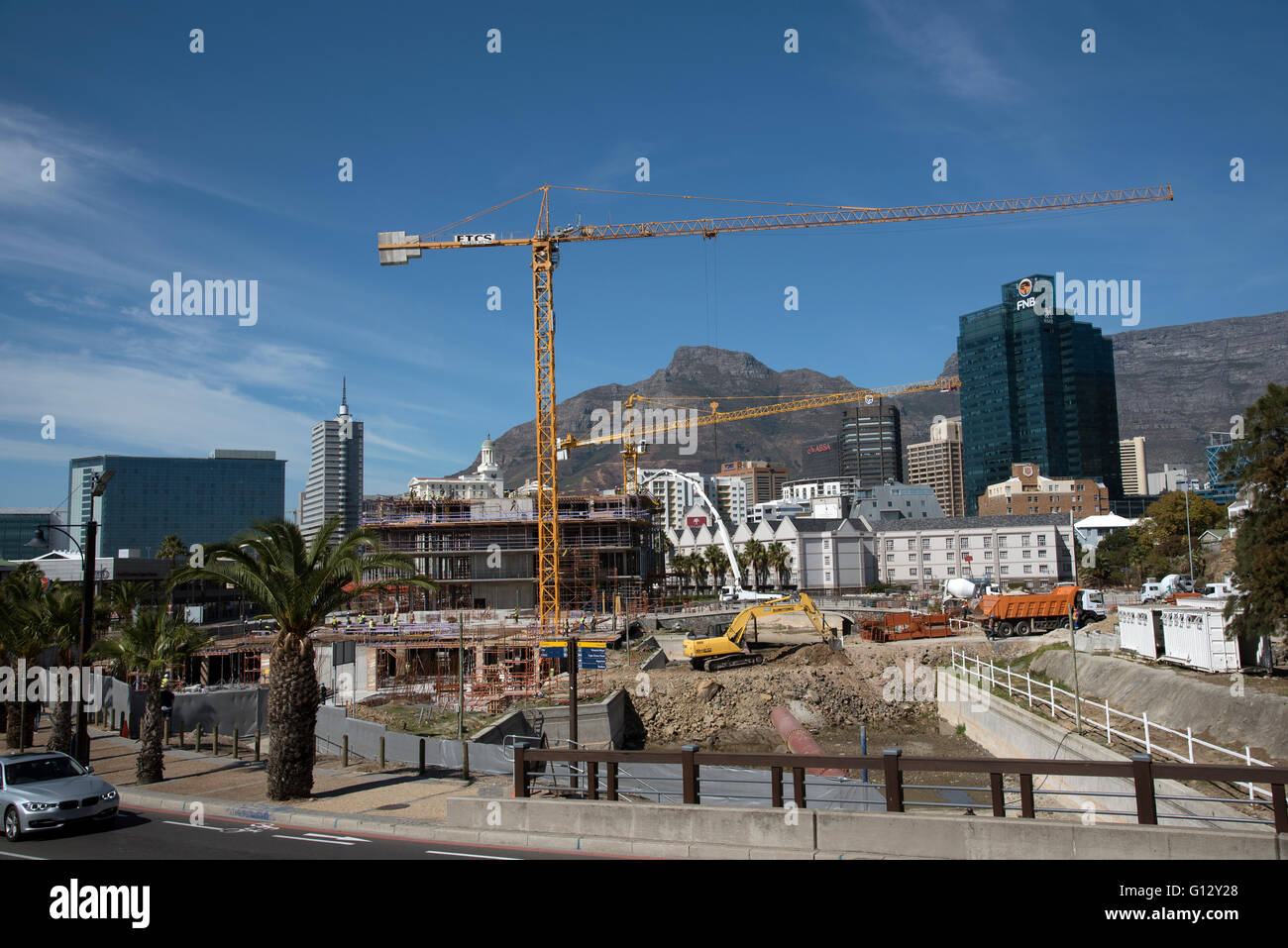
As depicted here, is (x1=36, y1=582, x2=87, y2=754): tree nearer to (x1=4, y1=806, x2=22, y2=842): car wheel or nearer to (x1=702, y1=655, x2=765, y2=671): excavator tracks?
(x1=4, y1=806, x2=22, y2=842): car wheel

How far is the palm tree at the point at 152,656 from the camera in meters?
19.8

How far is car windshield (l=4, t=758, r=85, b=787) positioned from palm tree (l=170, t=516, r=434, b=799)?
3.45m

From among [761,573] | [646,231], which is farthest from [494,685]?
[761,573]

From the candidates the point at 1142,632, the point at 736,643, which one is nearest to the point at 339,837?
the point at 1142,632

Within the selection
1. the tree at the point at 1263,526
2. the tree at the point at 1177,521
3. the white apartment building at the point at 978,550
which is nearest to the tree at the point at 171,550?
the white apartment building at the point at 978,550

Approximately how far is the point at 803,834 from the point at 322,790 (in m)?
10.9

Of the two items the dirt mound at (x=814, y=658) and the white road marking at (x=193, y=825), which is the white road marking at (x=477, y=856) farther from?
the dirt mound at (x=814, y=658)

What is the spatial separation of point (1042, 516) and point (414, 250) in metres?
75.8

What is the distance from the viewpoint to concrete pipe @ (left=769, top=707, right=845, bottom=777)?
1261 inches

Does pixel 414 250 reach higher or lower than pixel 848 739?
higher
